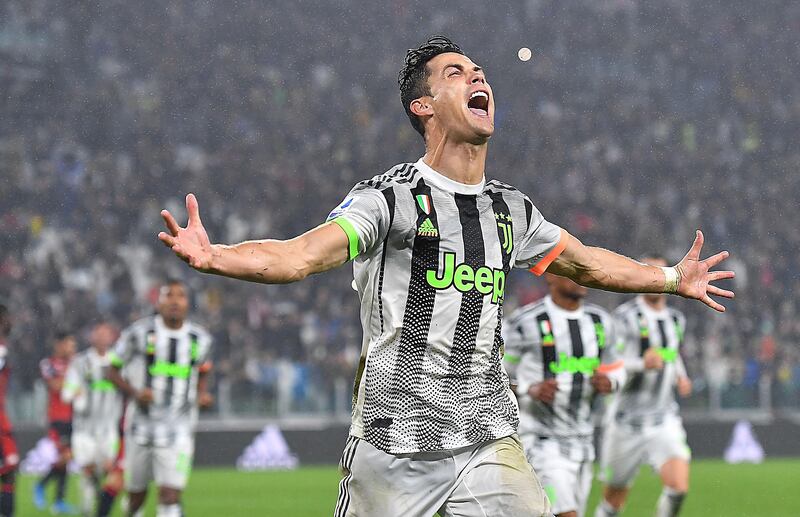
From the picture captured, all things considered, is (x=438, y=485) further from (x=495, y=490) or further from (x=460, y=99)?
(x=460, y=99)

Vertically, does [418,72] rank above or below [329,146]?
below

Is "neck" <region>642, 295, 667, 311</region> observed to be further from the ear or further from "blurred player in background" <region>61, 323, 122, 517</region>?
the ear

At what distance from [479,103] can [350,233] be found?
85 centimetres

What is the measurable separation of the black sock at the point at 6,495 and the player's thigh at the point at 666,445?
18.5 feet

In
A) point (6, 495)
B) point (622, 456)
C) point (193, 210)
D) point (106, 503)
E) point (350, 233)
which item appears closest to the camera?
point (193, 210)

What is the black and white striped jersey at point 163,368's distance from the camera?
10.4m

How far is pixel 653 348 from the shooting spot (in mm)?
10555

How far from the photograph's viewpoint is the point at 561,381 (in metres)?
8.31

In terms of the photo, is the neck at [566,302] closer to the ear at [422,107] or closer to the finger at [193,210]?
the ear at [422,107]

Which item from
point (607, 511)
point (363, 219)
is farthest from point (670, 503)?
point (363, 219)

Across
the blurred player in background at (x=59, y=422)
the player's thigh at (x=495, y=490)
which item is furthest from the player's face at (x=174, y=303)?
the player's thigh at (x=495, y=490)

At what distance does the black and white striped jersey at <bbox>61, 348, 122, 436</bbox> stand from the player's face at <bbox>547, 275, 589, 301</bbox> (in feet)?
23.7

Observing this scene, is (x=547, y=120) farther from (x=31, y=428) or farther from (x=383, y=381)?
(x=383, y=381)

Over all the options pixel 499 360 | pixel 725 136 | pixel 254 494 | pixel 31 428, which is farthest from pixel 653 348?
pixel 725 136
